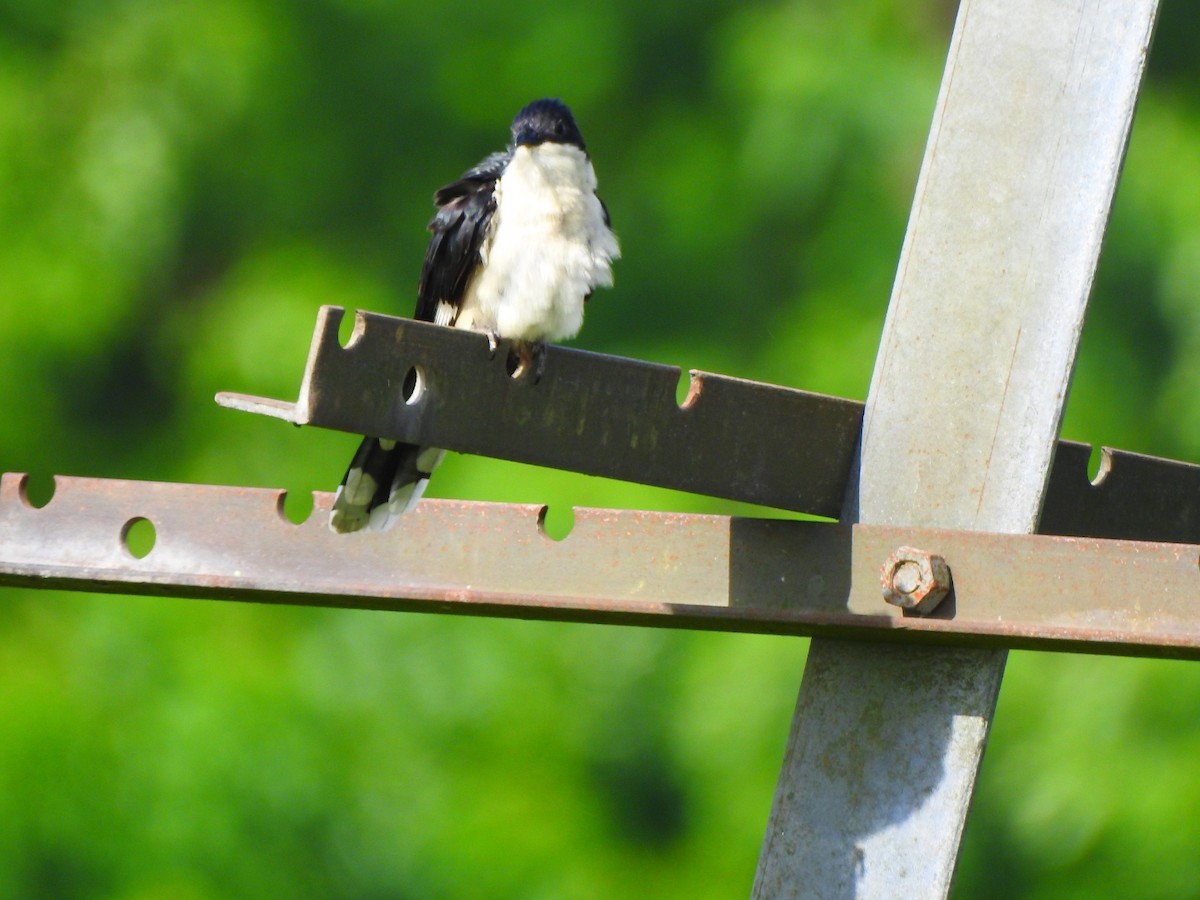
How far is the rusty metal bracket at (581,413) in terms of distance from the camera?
1.96 meters

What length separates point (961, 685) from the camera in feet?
7.33

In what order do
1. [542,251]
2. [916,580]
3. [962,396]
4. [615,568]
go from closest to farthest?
[916,580] → [615,568] → [962,396] → [542,251]

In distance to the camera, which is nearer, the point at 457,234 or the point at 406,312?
the point at 457,234

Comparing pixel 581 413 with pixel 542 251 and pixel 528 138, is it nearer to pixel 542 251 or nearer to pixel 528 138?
pixel 542 251

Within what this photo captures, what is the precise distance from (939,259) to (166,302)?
7629mm

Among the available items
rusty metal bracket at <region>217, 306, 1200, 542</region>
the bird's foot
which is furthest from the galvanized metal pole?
the bird's foot

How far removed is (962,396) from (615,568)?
1.90 ft

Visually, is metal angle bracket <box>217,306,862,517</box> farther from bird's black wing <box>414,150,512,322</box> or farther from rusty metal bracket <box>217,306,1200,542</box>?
bird's black wing <box>414,150,512,322</box>

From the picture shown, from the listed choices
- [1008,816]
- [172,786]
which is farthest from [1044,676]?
[172,786]

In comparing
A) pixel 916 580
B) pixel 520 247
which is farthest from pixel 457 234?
pixel 916 580

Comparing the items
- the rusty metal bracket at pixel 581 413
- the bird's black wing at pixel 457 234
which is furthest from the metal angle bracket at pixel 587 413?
the bird's black wing at pixel 457 234

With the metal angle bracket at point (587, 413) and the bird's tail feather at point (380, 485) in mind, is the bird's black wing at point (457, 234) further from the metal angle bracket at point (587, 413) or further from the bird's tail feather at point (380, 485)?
the metal angle bracket at point (587, 413)

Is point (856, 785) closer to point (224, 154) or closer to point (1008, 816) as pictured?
point (1008, 816)

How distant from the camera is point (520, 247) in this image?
347 centimetres
